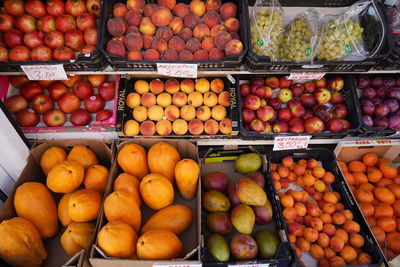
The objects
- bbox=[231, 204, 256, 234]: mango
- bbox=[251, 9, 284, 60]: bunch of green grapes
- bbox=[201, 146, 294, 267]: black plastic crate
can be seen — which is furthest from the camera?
bbox=[251, 9, 284, 60]: bunch of green grapes

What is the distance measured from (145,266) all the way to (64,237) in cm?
44

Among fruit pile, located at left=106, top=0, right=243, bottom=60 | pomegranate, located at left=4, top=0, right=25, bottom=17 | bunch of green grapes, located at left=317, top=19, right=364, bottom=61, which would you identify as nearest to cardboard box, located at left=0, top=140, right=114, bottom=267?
fruit pile, located at left=106, top=0, right=243, bottom=60

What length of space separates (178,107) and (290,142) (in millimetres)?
812

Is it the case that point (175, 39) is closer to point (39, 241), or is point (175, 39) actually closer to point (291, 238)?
point (39, 241)

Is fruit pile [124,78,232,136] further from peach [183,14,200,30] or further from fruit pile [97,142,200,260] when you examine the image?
peach [183,14,200,30]

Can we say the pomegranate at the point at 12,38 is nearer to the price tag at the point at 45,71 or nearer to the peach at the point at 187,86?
the price tag at the point at 45,71

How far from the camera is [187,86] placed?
5.99 ft

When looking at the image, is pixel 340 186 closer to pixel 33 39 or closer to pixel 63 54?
pixel 63 54

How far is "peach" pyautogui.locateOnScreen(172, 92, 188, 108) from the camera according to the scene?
1794mm

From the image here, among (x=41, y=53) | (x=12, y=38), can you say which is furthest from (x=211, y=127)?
(x=12, y=38)

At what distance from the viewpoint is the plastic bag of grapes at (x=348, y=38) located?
65.6 inches

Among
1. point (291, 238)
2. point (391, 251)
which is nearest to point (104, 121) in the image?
point (291, 238)

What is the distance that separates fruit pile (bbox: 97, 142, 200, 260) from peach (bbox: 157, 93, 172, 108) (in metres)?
0.39

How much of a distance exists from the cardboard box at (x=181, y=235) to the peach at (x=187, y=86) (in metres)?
0.42
